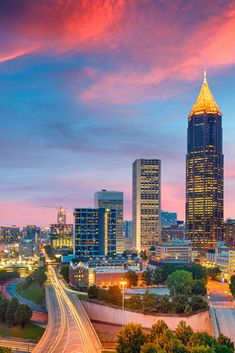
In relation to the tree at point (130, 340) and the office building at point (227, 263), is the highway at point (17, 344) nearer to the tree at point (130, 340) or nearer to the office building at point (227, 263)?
the tree at point (130, 340)

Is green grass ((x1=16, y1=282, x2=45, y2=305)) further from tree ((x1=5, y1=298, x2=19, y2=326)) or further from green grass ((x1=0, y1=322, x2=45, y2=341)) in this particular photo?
green grass ((x1=0, y1=322, x2=45, y2=341))

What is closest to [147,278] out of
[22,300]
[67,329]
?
[22,300]

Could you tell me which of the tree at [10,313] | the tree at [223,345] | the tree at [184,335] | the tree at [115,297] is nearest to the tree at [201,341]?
the tree at [223,345]

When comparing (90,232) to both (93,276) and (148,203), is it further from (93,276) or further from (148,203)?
(148,203)

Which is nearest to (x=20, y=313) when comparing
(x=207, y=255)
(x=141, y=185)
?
(x=207, y=255)

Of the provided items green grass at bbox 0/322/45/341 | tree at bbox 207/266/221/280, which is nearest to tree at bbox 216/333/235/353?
green grass at bbox 0/322/45/341
